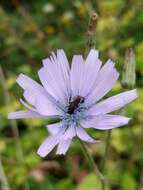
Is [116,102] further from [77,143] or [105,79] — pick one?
[77,143]

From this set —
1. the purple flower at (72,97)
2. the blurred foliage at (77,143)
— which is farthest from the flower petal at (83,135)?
the blurred foliage at (77,143)

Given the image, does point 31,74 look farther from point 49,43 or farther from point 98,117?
point 98,117

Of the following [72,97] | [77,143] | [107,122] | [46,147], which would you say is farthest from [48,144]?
[77,143]

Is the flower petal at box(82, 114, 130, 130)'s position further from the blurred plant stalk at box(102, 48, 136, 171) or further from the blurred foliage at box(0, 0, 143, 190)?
the blurred foliage at box(0, 0, 143, 190)

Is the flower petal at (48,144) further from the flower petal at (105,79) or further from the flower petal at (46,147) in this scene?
the flower petal at (105,79)

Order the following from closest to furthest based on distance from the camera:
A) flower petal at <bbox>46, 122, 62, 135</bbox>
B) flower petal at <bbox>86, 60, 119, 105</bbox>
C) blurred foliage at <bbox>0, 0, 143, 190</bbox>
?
flower petal at <bbox>46, 122, 62, 135</bbox> → flower petal at <bbox>86, 60, 119, 105</bbox> → blurred foliage at <bbox>0, 0, 143, 190</bbox>

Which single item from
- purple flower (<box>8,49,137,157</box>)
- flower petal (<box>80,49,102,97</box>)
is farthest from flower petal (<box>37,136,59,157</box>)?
flower petal (<box>80,49,102,97</box>)
